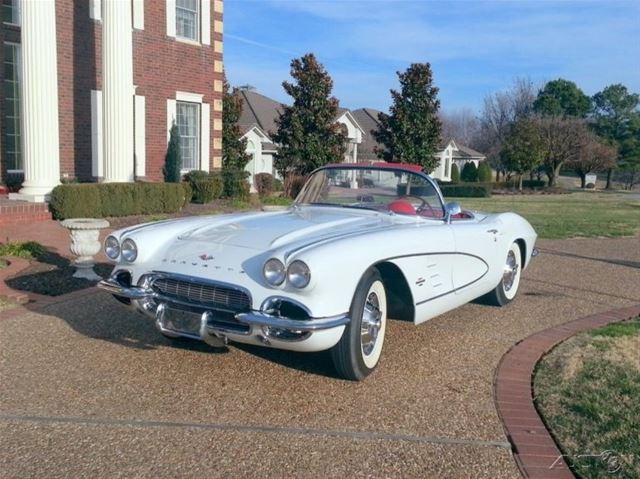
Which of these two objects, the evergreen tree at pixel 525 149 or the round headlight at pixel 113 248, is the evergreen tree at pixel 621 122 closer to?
the evergreen tree at pixel 525 149

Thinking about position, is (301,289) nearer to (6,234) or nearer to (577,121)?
(6,234)

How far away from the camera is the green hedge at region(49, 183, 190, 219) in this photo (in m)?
12.0

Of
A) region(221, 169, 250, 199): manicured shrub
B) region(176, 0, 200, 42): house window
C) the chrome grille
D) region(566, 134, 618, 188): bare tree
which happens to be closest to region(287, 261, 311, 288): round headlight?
the chrome grille

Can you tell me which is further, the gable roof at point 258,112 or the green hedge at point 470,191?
the gable roof at point 258,112

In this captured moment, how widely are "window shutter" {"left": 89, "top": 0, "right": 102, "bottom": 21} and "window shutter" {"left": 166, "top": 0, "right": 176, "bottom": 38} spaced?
74.1 inches

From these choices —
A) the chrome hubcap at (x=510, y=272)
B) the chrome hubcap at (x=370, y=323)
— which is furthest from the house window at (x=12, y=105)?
the chrome hubcap at (x=370, y=323)

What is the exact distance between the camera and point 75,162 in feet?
49.5

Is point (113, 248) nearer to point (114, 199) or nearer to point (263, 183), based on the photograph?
point (114, 199)

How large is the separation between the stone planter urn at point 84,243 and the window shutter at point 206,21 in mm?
11347

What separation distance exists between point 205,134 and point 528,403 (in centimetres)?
1514

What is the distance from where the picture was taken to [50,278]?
7.27 meters

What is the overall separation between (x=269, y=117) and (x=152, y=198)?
98.6 ft

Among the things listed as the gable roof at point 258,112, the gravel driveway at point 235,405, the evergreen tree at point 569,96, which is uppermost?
the evergreen tree at point 569,96

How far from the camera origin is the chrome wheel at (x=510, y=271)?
Result: 667cm
